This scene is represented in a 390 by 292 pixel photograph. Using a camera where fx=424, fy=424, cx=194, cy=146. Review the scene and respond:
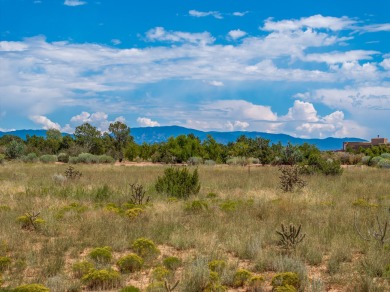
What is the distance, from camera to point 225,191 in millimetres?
17391

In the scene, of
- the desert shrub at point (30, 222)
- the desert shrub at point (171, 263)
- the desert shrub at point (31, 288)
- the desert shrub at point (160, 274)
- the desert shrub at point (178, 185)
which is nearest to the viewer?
the desert shrub at point (31, 288)

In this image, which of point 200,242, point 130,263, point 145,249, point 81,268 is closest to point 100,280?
point 81,268

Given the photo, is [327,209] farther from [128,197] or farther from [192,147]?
[192,147]

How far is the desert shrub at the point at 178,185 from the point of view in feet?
53.5

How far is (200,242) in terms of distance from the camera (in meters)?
8.78

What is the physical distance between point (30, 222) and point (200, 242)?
4.41 m

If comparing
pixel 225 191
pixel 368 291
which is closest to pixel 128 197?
pixel 225 191

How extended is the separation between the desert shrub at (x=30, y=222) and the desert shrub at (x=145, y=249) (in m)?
3.04

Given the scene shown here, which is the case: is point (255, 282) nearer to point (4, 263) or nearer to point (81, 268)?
point (81, 268)

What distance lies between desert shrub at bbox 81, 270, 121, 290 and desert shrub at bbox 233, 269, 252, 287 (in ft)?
6.16

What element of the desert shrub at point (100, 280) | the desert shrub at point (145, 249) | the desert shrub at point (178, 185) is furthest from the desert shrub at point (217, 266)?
the desert shrub at point (178, 185)

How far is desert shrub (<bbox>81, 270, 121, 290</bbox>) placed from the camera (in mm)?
6574

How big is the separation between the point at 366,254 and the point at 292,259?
1685 millimetres

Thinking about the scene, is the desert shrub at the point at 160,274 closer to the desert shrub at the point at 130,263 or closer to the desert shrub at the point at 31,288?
the desert shrub at the point at 130,263
